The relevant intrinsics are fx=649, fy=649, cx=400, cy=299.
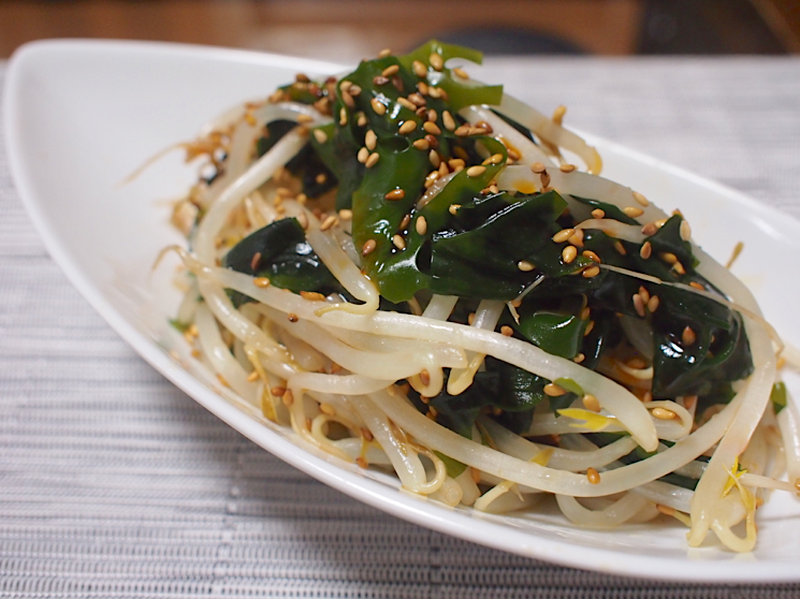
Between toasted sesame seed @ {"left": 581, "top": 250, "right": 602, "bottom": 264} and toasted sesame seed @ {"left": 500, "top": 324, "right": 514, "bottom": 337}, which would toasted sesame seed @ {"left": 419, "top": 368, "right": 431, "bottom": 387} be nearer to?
toasted sesame seed @ {"left": 500, "top": 324, "right": 514, "bottom": 337}

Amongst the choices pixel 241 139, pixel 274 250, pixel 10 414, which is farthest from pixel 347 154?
pixel 10 414

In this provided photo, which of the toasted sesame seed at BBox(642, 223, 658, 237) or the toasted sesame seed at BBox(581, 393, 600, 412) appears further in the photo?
the toasted sesame seed at BBox(642, 223, 658, 237)

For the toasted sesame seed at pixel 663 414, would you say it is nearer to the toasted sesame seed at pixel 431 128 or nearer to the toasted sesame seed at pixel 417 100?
the toasted sesame seed at pixel 431 128

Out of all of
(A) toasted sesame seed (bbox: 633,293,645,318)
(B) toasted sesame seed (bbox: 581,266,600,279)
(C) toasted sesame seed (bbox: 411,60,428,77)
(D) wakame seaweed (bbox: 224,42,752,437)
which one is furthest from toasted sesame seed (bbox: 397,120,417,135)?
(A) toasted sesame seed (bbox: 633,293,645,318)

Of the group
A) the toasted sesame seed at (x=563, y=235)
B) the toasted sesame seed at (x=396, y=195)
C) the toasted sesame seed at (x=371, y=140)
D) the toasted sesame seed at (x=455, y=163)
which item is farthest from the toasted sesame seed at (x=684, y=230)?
the toasted sesame seed at (x=371, y=140)

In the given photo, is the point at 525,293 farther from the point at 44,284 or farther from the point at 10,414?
the point at 44,284

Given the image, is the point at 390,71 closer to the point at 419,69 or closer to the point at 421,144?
the point at 419,69

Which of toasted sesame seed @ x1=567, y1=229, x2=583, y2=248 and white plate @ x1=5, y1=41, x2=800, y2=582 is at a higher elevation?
toasted sesame seed @ x1=567, y1=229, x2=583, y2=248
